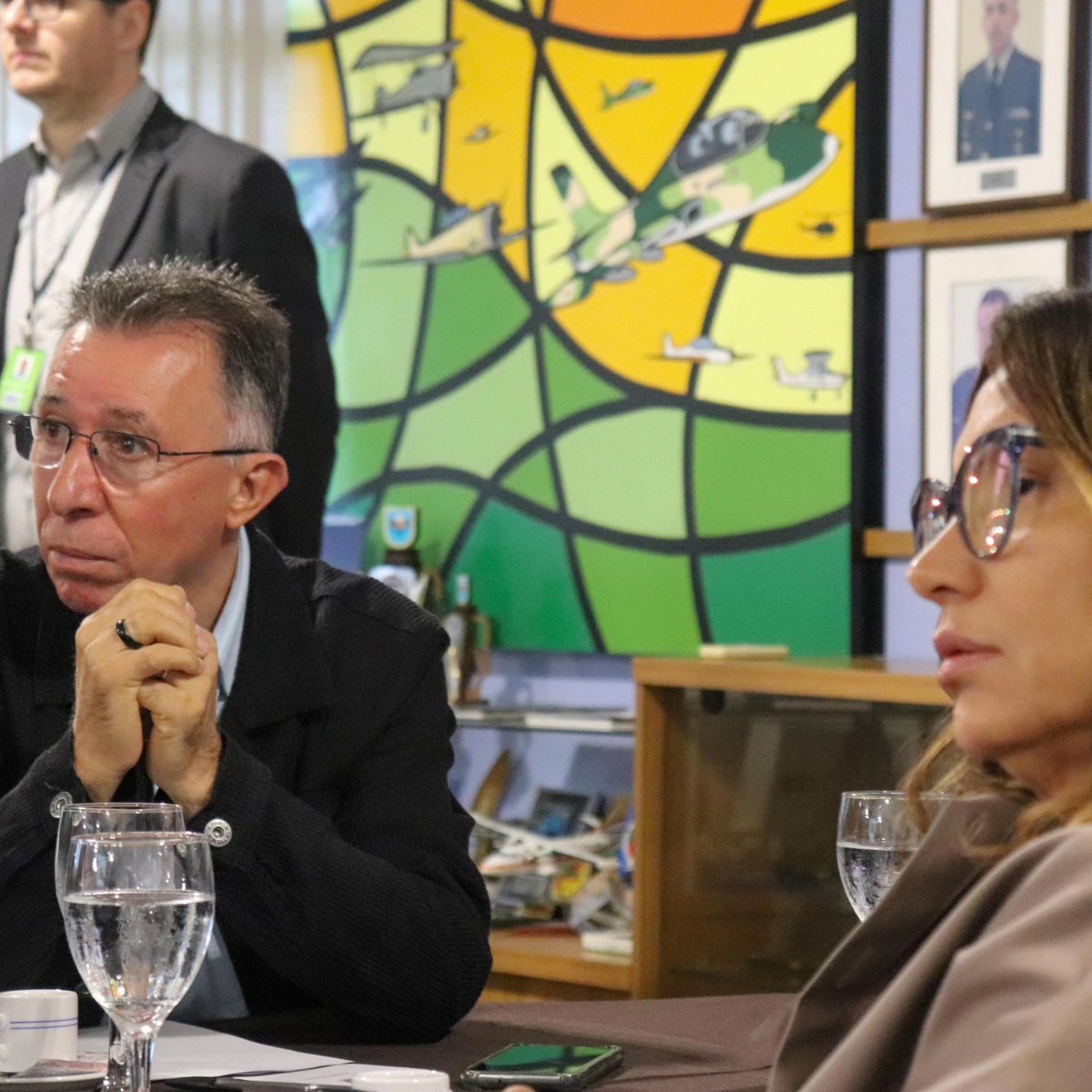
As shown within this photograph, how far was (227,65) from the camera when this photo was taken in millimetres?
4578

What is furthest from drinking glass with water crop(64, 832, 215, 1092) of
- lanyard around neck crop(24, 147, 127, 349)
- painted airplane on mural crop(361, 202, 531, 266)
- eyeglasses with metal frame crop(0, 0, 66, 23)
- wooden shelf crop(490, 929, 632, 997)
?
painted airplane on mural crop(361, 202, 531, 266)

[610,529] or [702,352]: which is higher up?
[702,352]

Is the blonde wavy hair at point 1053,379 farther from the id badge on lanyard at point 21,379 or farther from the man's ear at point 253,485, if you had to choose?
the id badge on lanyard at point 21,379

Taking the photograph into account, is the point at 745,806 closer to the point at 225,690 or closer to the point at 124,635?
the point at 225,690

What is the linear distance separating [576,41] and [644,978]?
1.93 metres

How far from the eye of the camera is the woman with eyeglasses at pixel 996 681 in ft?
3.01

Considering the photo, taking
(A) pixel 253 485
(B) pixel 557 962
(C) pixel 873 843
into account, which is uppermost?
(A) pixel 253 485

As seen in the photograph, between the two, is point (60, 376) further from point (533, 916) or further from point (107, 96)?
point (533, 916)

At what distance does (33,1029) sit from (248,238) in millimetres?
1927

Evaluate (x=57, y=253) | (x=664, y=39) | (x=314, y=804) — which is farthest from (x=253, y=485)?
(x=664, y=39)

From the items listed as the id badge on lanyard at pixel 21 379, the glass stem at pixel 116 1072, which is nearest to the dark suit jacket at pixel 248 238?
the id badge on lanyard at pixel 21 379

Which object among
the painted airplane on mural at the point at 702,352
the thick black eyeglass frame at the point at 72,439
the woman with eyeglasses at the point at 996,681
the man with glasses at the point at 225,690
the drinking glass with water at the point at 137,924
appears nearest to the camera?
the woman with eyeglasses at the point at 996,681

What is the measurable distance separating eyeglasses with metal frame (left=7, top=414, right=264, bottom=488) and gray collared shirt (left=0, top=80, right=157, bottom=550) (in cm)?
128

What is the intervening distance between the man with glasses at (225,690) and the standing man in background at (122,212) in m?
0.98
